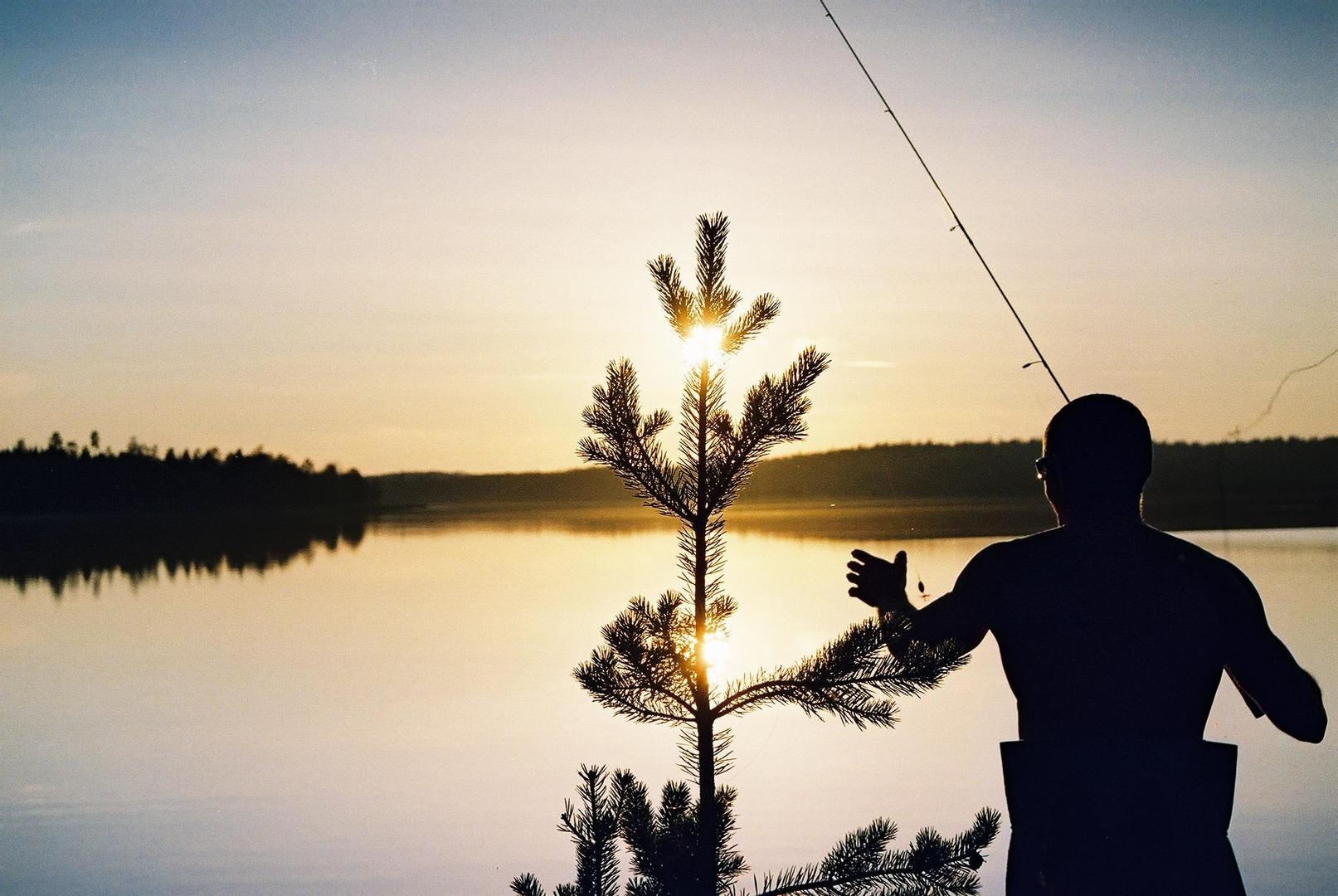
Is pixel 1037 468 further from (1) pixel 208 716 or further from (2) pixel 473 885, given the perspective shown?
(1) pixel 208 716

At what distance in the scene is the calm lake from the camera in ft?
25.0

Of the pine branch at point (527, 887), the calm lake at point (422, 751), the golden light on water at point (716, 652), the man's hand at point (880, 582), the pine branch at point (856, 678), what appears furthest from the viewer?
the calm lake at point (422, 751)

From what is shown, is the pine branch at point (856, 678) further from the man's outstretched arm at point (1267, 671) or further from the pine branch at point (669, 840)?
the man's outstretched arm at point (1267, 671)

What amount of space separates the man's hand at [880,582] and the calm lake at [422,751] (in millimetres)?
4877

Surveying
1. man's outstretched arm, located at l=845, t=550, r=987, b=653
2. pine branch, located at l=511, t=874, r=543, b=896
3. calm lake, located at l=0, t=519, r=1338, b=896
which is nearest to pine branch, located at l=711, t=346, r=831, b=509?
man's outstretched arm, located at l=845, t=550, r=987, b=653

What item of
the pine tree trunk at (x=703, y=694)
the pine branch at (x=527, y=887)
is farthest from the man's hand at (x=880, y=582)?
the pine branch at (x=527, y=887)

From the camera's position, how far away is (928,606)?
2199 millimetres

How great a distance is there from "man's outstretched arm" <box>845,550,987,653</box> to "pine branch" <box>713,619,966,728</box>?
0.44 meters

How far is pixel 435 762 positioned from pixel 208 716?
3526 millimetres

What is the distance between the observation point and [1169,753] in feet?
6.40

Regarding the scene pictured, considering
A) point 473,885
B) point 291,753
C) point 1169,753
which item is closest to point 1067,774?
point 1169,753

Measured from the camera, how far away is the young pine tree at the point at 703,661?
3.00 m

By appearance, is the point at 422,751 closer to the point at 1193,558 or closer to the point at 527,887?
the point at 527,887

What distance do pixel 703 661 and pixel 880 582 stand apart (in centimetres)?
82
